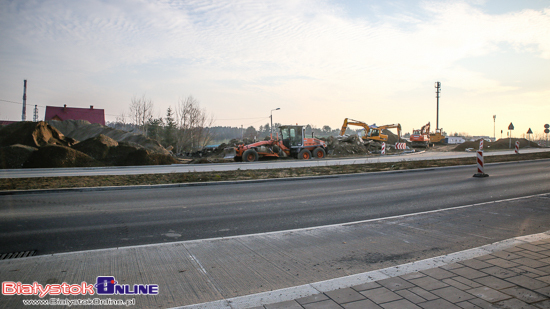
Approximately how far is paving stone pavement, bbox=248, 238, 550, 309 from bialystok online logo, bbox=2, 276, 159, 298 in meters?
1.57

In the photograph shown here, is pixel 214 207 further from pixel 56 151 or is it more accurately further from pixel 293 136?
pixel 293 136

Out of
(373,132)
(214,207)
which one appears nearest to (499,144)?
(373,132)

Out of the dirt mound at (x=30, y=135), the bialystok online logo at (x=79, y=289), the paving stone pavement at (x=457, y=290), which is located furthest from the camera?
the dirt mound at (x=30, y=135)

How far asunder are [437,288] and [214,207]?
5732 mm

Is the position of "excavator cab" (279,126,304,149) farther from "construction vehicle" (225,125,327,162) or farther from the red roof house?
the red roof house

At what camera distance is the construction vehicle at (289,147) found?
2602 cm

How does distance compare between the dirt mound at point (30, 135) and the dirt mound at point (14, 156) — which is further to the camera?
the dirt mound at point (30, 135)

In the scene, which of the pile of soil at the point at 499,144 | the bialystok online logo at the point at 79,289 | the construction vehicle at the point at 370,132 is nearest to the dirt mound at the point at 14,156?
the bialystok online logo at the point at 79,289

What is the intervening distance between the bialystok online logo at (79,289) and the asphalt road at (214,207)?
138 cm

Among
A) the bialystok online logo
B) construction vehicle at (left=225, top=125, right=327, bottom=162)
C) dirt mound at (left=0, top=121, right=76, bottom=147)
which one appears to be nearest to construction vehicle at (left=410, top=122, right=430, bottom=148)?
construction vehicle at (left=225, top=125, right=327, bottom=162)

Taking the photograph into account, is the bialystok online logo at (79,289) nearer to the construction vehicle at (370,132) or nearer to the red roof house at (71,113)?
the construction vehicle at (370,132)

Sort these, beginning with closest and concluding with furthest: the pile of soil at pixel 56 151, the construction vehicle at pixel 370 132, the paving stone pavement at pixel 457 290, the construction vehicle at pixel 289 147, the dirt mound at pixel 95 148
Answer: the paving stone pavement at pixel 457 290
the pile of soil at pixel 56 151
the dirt mound at pixel 95 148
the construction vehicle at pixel 289 147
the construction vehicle at pixel 370 132

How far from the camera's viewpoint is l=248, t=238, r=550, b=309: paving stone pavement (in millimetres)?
3207

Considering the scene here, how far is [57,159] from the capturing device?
2020 centimetres
